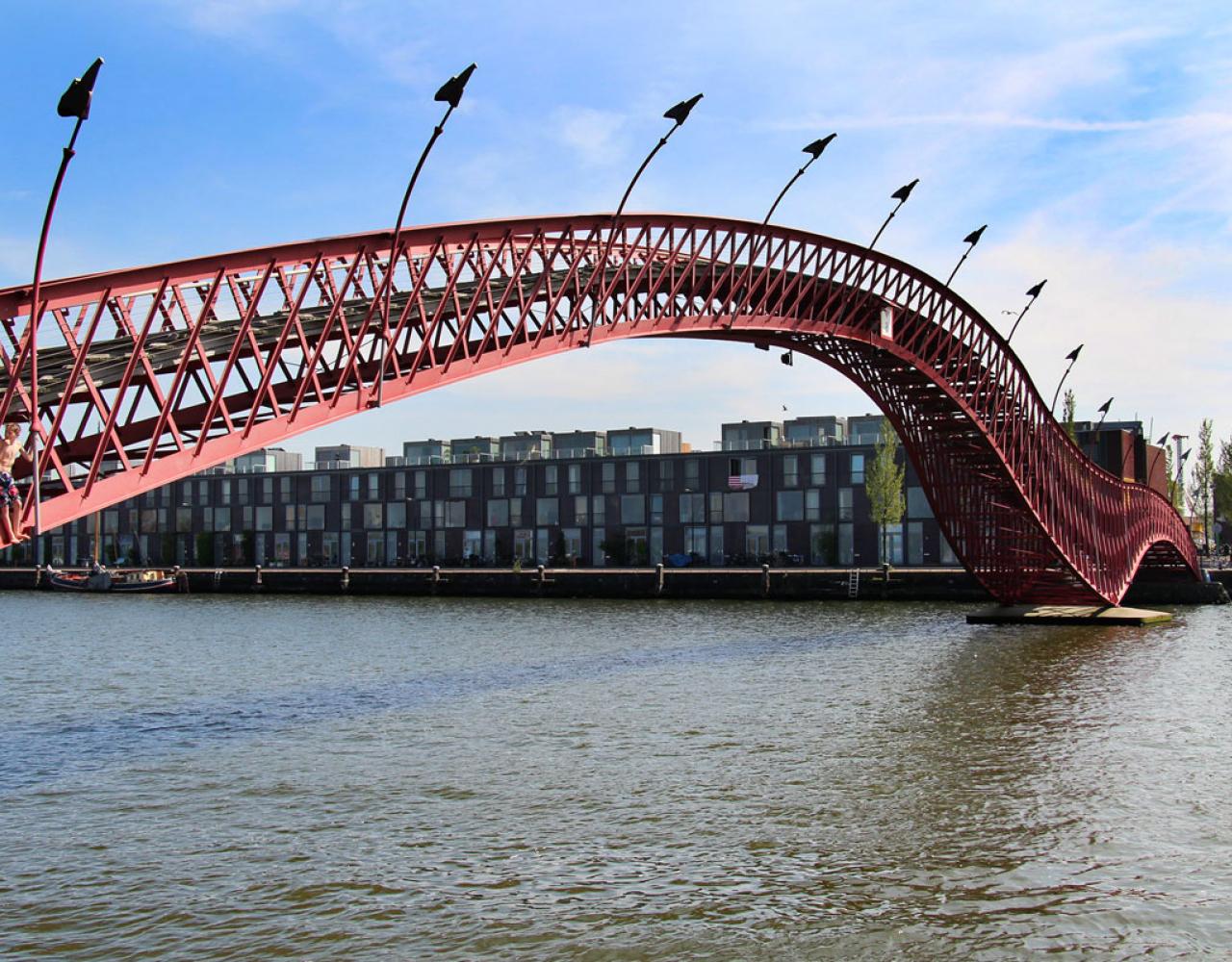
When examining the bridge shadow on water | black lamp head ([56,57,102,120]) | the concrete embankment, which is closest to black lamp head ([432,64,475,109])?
black lamp head ([56,57,102,120])

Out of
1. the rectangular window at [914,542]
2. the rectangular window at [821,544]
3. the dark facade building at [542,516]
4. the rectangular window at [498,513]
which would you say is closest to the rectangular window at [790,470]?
the dark facade building at [542,516]

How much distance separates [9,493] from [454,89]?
10764 millimetres

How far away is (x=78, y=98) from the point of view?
57.7 feet

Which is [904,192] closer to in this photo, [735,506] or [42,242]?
[42,242]

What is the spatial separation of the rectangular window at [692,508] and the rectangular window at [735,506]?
1962mm

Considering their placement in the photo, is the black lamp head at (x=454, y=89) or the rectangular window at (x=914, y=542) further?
the rectangular window at (x=914, y=542)

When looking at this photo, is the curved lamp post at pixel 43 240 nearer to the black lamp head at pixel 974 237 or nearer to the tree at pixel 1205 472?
the black lamp head at pixel 974 237

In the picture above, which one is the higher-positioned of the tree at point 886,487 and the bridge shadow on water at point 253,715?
the tree at point 886,487

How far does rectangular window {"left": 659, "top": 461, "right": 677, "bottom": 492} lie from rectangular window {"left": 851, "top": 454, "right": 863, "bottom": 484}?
15.7 metres

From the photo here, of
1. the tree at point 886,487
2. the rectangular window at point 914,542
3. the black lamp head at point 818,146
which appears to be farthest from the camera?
the rectangular window at point 914,542

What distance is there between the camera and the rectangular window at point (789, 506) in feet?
356

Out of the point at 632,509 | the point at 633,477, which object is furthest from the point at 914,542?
the point at 633,477

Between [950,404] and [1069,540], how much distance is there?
36.6 feet

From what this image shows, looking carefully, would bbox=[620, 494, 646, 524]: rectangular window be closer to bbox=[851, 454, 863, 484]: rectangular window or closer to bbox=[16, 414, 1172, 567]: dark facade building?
bbox=[16, 414, 1172, 567]: dark facade building
